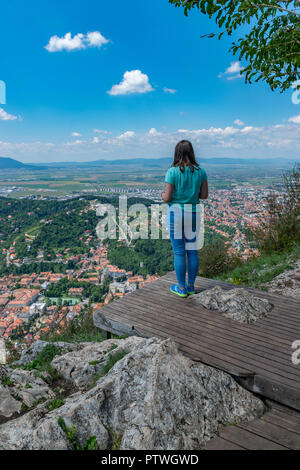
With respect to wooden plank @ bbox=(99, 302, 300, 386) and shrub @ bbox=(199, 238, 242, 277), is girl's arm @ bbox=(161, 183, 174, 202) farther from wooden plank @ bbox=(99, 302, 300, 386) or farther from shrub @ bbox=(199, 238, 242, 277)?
shrub @ bbox=(199, 238, 242, 277)

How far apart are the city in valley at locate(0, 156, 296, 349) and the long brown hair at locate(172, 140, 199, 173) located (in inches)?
168

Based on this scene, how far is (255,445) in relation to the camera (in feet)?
5.11

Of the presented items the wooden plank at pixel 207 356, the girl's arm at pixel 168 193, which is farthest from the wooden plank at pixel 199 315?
the girl's arm at pixel 168 193

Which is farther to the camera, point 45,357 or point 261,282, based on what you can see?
point 261,282

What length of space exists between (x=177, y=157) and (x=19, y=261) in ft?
74.6

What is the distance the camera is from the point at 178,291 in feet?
12.0

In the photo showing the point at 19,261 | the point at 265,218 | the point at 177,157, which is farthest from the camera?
the point at 19,261

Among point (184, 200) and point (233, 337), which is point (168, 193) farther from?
point (233, 337)

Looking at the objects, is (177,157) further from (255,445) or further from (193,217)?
(255,445)

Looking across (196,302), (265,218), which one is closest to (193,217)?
(196,302)

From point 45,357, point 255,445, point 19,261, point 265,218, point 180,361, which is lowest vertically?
point 19,261

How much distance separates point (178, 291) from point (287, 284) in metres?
2.22

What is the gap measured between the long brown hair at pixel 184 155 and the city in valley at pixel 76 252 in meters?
4.27

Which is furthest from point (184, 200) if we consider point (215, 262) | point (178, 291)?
point (215, 262)
